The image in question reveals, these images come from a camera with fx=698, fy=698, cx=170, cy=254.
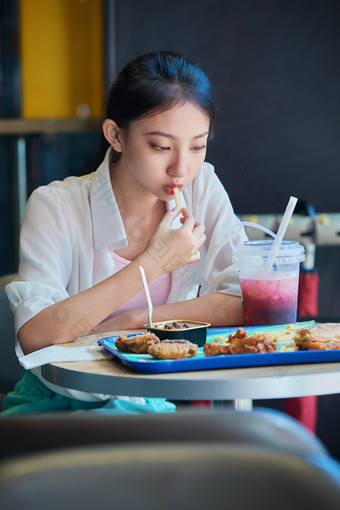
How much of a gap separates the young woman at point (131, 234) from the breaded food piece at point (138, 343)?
0.24 metres

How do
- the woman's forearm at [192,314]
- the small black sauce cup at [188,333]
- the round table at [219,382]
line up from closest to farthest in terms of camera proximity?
the round table at [219,382], the small black sauce cup at [188,333], the woman's forearm at [192,314]

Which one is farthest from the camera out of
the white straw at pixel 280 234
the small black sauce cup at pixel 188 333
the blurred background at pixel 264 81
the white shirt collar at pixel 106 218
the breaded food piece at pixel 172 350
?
the blurred background at pixel 264 81

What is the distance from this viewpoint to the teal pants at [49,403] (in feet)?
4.57

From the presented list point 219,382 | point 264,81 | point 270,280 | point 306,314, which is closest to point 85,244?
point 270,280

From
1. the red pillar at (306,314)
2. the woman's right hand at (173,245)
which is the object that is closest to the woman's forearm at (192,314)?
the woman's right hand at (173,245)

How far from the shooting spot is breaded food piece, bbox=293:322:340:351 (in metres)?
1.16

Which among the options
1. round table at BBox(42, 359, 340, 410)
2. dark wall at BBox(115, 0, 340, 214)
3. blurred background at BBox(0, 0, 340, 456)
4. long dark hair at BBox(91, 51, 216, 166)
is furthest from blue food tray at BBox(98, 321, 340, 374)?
dark wall at BBox(115, 0, 340, 214)

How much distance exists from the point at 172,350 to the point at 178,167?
531mm

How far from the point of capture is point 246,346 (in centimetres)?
114

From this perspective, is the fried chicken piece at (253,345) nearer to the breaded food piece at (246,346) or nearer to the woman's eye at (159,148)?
the breaded food piece at (246,346)

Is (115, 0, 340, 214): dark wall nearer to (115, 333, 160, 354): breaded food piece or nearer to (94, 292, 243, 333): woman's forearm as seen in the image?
(94, 292, 243, 333): woman's forearm

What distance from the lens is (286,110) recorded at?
11.7 feet

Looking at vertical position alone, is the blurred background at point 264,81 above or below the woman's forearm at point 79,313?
above

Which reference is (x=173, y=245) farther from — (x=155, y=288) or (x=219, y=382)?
(x=219, y=382)
